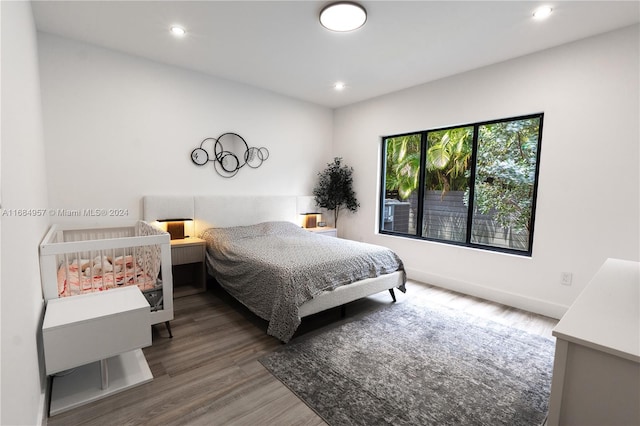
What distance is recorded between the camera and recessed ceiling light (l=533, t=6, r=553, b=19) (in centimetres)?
231

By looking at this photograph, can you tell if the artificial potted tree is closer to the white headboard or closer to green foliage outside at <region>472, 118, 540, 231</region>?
the white headboard

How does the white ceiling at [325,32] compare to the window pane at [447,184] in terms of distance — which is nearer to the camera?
the white ceiling at [325,32]

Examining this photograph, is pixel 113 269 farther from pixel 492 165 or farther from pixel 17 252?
pixel 492 165

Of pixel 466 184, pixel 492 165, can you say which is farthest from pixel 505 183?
pixel 466 184

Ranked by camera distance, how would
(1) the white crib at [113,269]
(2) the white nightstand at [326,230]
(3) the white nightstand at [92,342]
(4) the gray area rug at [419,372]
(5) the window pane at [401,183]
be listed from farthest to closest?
(2) the white nightstand at [326,230] → (5) the window pane at [401,183] → (1) the white crib at [113,269] → (4) the gray area rug at [419,372] → (3) the white nightstand at [92,342]

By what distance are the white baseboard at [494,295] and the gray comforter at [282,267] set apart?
0.99m

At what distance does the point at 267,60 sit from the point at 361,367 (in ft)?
10.4

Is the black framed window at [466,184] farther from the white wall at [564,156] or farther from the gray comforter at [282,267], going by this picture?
the gray comforter at [282,267]

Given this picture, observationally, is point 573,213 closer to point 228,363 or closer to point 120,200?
point 228,363

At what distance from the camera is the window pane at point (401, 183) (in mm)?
4273

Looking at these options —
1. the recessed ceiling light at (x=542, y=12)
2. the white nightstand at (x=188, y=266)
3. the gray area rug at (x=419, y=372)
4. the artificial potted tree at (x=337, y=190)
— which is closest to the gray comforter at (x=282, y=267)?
the white nightstand at (x=188, y=266)

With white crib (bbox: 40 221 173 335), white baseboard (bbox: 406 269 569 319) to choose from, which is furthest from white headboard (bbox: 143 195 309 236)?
white baseboard (bbox: 406 269 569 319)

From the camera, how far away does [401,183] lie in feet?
14.6

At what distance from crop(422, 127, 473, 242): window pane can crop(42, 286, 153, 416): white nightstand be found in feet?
11.4
